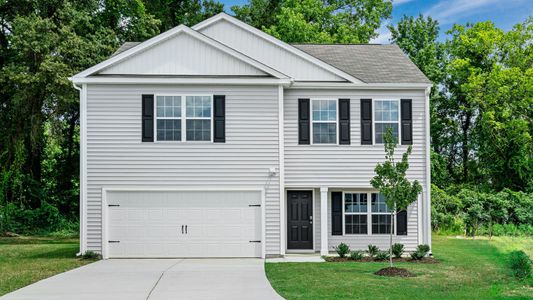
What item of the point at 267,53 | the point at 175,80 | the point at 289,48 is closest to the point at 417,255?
the point at 289,48

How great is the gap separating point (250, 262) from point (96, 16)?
19.6m

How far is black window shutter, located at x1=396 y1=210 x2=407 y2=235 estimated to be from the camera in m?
22.7

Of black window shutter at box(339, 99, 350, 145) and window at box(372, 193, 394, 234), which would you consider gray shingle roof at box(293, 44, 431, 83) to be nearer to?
black window shutter at box(339, 99, 350, 145)

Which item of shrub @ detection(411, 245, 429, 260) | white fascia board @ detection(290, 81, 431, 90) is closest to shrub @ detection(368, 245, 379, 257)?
Result: shrub @ detection(411, 245, 429, 260)

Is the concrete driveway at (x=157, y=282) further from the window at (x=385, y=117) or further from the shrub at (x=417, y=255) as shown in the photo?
the window at (x=385, y=117)

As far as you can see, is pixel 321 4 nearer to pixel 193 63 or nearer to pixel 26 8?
pixel 26 8

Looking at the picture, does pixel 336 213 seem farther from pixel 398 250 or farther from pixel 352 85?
pixel 352 85

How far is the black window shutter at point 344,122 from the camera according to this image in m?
22.4

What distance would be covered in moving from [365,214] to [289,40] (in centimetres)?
1717

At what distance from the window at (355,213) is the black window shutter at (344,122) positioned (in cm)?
179

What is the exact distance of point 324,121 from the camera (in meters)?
22.5

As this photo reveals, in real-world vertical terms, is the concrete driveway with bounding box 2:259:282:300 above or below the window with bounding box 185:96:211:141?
below

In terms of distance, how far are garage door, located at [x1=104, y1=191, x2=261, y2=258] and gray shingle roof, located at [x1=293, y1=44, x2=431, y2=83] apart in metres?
5.45

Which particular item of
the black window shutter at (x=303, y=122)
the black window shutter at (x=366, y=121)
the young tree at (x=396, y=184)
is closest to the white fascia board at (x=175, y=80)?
the black window shutter at (x=303, y=122)
